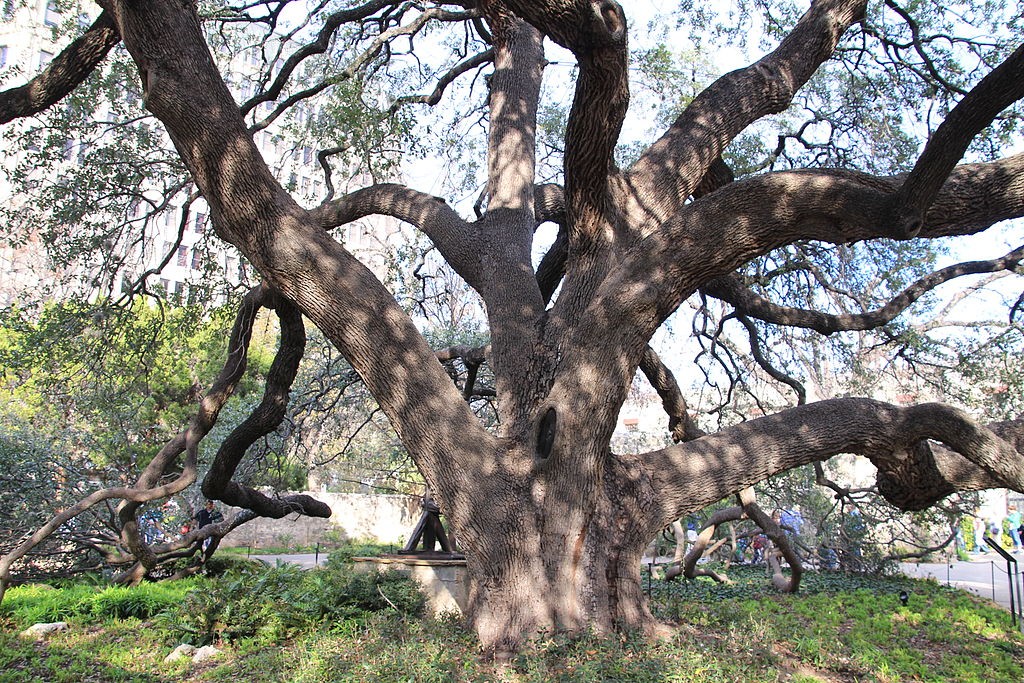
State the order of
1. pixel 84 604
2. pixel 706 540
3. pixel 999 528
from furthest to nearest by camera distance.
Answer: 1. pixel 999 528
2. pixel 706 540
3. pixel 84 604

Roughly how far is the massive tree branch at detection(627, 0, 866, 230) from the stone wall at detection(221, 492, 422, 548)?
1662 cm

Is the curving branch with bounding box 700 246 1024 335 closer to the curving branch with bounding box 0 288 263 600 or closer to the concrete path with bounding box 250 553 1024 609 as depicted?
the curving branch with bounding box 0 288 263 600

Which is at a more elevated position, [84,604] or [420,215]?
[420,215]

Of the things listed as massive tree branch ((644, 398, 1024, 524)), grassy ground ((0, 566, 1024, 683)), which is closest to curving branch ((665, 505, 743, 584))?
grassy ground ((0, 566, 1024, 683))

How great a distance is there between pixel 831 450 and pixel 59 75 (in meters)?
5.97

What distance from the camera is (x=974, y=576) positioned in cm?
1518

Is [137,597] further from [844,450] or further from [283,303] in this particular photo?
[844,450]

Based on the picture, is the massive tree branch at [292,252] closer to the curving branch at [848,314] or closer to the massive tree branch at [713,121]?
the massive tree branch at [713,121]

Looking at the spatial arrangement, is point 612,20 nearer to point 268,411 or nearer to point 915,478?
point 915,478

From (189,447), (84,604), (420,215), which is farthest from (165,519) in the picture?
(420,215)

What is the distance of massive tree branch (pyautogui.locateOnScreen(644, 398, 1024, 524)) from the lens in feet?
16.4

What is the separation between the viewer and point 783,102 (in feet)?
19.2

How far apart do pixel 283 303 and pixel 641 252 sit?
352 centimetres

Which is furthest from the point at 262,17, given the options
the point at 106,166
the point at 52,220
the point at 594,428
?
the point at 594,428
